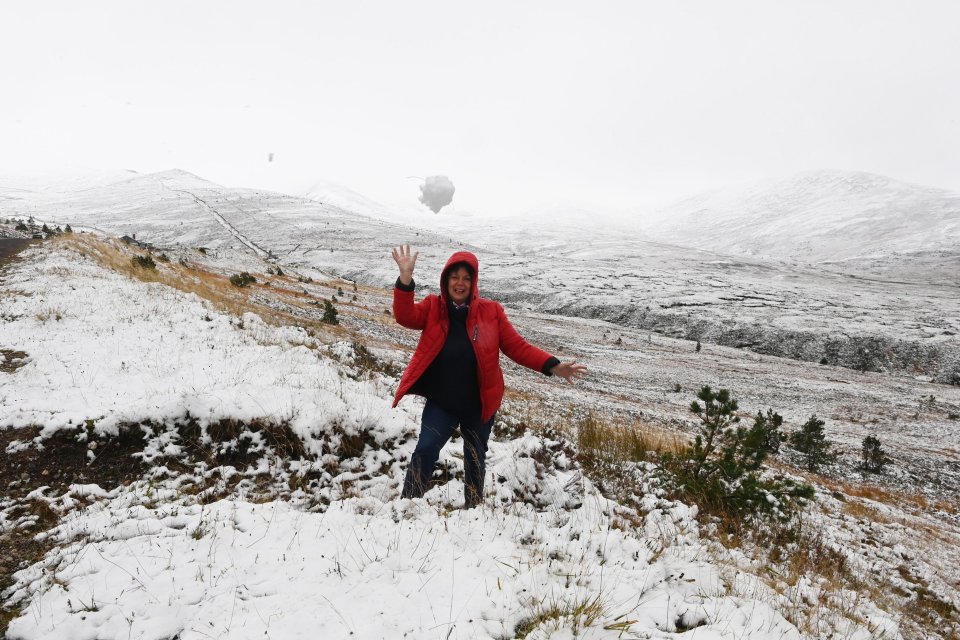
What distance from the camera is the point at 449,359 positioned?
13.6 feet

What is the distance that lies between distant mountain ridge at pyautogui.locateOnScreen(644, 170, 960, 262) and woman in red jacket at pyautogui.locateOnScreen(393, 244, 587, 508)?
97.6m

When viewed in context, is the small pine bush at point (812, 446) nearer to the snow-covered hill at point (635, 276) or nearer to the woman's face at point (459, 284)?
the woman's face at point (459, 284)

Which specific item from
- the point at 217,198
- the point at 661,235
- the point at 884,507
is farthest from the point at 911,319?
the point at 217,198

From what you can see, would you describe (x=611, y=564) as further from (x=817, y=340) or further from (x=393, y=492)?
(x=817, y=340)

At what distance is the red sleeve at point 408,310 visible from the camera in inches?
162

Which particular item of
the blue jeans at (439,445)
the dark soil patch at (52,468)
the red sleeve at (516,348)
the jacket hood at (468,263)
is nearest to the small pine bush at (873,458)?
the red sleeve at (516,348)

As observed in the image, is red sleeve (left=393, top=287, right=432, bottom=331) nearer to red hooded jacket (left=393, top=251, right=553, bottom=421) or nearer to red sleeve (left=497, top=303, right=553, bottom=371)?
red hooded jacket (left=393, top=251, right=553, bottom=421)

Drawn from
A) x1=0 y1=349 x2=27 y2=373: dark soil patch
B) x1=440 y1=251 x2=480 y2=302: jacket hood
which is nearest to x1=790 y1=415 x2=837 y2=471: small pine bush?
x1=440 y1=251 x2=480 y2=302: jacket hood

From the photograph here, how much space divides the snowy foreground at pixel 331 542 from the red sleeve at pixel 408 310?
178cm

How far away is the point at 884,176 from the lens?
125 metres

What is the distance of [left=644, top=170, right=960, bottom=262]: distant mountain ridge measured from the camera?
81.6m

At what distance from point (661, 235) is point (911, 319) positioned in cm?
9972

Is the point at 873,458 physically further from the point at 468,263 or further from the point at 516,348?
the point at 468,263

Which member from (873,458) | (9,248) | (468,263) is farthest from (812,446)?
(9,248)
